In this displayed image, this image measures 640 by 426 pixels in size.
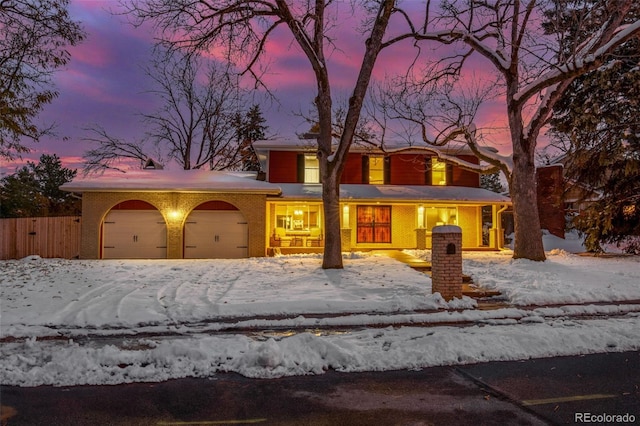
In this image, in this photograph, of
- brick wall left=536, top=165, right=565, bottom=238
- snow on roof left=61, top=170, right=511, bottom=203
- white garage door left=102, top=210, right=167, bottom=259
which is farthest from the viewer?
brick wall left=536, top=165, right=565, bottom=238

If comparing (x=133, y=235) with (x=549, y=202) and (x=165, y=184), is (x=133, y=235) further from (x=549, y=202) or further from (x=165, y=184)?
(x=549, y=202)

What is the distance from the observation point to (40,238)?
18.6 meters

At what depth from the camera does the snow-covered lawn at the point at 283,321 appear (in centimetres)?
561

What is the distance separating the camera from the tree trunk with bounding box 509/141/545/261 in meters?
16.0

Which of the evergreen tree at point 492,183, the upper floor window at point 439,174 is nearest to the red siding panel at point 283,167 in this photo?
the upper floor window at point 439,174

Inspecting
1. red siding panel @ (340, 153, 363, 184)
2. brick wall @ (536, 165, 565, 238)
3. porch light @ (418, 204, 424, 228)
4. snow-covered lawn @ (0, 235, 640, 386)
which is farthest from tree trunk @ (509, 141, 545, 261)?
brick wall @ (536, 165, 565, 238)

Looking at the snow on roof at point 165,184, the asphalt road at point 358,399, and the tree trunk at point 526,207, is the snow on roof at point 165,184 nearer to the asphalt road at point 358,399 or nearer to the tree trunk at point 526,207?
the tree trunk at point 526,207

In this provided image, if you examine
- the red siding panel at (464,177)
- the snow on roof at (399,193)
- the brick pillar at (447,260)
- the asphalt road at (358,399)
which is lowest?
the asphalt road at (358,399)

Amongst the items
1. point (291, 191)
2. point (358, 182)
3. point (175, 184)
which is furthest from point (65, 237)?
point (358, 182)

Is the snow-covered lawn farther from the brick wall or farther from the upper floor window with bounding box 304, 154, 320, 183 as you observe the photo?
the brick wall

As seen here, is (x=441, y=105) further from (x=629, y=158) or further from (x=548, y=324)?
(x=548, y=324)

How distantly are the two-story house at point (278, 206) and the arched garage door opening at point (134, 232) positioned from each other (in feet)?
0.14

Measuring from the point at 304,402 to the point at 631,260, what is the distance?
55.7 ft

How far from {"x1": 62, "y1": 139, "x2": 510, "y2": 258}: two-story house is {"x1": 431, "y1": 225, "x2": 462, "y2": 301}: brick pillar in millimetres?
10403
